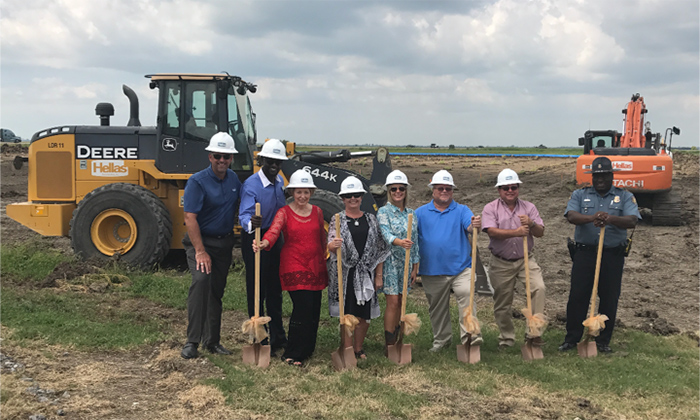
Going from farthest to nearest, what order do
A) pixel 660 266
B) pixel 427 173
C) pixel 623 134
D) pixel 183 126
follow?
1. pixel 427 173
2. pixel 623 134
3. pixel 660 266
4. pixel 183 126

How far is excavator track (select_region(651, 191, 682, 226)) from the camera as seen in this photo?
1616cm

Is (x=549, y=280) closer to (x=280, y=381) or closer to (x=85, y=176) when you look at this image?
(x=280, y=381)

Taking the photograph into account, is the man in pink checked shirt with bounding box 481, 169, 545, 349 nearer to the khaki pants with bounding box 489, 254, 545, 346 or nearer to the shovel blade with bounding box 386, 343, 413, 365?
the khaki pants with bounding box 489, 254, 545, 346

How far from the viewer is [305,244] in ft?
18.5

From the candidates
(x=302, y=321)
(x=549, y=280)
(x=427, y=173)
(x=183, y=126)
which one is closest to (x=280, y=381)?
(x=302, y=321)

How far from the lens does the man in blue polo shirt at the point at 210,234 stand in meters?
5.72

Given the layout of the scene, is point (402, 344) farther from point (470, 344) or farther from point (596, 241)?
point (596, 241)

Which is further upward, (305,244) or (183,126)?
(183,126)

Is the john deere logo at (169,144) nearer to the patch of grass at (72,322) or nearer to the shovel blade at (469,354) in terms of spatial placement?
the patch of grass at (72,322)

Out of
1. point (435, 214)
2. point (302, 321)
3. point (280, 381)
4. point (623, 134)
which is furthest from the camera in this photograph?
point (623, 134)

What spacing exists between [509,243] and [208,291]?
2.95m

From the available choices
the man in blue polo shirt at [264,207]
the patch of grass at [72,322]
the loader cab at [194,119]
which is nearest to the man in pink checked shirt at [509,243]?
the man in blue polo shirt at [264,207]

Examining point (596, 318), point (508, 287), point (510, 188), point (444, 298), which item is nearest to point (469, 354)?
point (444, 298)

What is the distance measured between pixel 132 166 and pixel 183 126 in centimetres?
117
